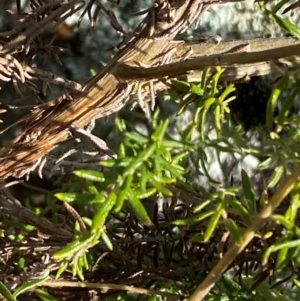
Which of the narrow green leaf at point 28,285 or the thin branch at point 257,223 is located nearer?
the thin branch at point 257,223

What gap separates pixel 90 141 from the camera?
23.1 inches

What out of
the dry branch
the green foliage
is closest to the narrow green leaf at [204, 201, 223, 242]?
the green foliage

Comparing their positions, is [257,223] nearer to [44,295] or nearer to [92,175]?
[92,175]

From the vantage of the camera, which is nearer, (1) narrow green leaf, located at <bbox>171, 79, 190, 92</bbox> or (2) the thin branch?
(2) the thin branch

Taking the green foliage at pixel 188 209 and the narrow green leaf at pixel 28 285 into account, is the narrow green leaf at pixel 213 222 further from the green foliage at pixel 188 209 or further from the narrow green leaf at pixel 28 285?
the narrow green leaf at pixel 28 285

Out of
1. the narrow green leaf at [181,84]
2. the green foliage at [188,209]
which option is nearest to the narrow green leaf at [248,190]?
the green foliage at [188,209]

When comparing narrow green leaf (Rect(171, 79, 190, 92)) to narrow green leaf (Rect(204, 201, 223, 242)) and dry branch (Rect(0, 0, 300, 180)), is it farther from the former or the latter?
narrow green leaf (Rect(204, 201, 223, 242))

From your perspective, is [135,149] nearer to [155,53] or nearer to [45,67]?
[155,53]

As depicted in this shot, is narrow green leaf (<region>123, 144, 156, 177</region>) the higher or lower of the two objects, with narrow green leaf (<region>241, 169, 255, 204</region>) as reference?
higher

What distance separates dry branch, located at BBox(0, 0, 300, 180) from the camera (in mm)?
552

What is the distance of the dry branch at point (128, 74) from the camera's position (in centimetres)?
55

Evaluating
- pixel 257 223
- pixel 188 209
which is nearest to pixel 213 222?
pixel 257 223

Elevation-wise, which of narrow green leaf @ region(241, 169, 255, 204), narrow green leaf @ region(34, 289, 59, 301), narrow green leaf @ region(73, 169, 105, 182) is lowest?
narrow green leaf @ region(34, 289, 59, 301)

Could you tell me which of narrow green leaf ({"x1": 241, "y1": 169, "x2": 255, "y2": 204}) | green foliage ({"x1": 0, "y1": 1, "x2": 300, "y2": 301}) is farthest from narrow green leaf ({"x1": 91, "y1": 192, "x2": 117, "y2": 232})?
narrow green leaf ({"x1": 241, "y1": 169, "x2": 255, "y2": 204})
